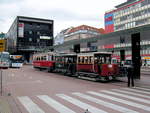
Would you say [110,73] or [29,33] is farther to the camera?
[29,33]

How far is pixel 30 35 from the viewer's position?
93500 mm

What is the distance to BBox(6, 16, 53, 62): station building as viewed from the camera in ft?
290

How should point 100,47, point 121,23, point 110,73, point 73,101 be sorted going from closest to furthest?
point 73,101, point 110,73, point 100,47, point 121,23

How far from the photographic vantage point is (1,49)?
10914mm

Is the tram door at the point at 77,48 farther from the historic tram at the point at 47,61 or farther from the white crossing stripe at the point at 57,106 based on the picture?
the white crossing stripe at the point at 57,106

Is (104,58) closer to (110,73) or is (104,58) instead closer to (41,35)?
(110,73)

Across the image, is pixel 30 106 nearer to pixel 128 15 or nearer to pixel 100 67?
pixel 100 67

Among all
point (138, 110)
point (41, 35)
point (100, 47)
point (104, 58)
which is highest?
point (41, 35)

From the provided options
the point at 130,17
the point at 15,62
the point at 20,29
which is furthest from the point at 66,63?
the point at 20,29

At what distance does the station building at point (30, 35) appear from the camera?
290ft

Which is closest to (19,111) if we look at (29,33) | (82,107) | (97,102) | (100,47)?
(82,107)

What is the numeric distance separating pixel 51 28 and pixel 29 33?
11.7 meters

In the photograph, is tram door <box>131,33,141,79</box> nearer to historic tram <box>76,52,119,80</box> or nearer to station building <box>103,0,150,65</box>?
historic tram <box>76,52,119,80</box>

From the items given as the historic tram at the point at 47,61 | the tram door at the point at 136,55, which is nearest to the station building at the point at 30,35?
the historic tram at the point at 47,61
